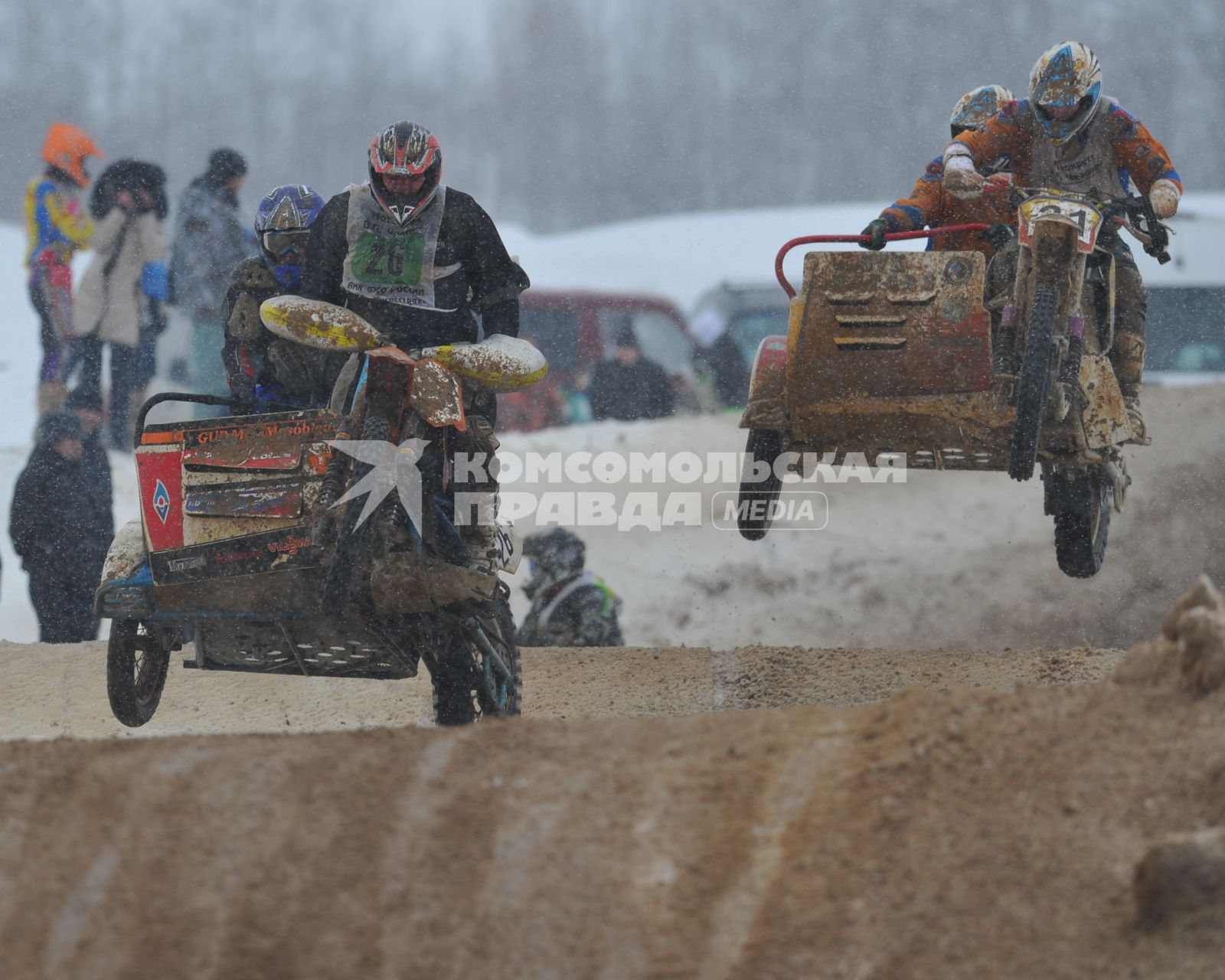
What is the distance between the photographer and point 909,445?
6.53m

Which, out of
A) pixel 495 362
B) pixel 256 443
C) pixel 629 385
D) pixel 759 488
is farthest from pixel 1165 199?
pixel 629 385

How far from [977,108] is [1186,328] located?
8529mm

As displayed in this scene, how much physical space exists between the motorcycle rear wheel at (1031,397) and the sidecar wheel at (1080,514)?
3.19 ft

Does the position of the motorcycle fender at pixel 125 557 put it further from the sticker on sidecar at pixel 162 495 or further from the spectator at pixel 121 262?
the spectator at pixel 121 262

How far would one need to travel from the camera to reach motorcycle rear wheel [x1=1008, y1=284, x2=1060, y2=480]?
6121mm

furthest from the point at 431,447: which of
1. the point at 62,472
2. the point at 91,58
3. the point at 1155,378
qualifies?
the point at 91,58

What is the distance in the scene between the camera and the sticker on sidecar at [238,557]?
5.52 m

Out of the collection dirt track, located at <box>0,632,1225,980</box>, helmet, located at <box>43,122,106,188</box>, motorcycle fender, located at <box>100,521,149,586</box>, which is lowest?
dirt track, located at <box>0,632,1225,980</box>

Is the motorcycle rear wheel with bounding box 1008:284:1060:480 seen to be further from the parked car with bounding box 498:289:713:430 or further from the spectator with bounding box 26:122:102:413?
the parked car with bounding box 498:289:713:430

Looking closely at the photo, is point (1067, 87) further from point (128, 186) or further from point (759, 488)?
point (128, 186)

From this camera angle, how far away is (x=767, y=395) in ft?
22.6

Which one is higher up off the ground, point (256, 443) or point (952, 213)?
point (952, 213)

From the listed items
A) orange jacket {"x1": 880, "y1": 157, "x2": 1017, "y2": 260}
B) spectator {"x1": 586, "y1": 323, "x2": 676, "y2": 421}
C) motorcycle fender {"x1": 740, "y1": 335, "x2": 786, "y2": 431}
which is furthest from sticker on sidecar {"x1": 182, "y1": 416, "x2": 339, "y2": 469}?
spectator {"x1": 586, "y1": 323, "x2": 676, "y2": 421}

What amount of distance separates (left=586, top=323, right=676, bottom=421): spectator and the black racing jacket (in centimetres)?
A: 825
